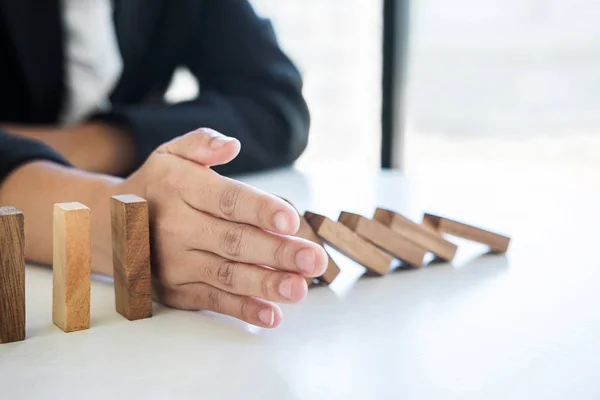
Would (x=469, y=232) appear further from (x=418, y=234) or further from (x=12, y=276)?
(x=12, y=276)

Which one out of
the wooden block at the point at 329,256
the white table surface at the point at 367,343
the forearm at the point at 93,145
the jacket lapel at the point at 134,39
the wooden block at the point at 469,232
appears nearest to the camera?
the white table surface at the point at 367,343

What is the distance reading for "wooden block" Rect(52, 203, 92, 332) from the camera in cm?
57

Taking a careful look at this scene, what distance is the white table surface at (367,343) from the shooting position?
0.46 meters

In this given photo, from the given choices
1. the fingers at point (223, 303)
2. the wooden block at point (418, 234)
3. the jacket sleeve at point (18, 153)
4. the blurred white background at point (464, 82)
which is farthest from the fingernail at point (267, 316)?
the blurred white background at point (464, 82)

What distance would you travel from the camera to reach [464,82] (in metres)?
2.44

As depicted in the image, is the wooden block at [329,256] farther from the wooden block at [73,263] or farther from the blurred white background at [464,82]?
the blurred white background at [464,82]

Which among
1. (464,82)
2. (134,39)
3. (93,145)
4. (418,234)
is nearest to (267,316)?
(418,234)

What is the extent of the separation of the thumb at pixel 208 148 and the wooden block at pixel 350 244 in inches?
4.3

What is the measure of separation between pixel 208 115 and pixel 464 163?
146 centimetres

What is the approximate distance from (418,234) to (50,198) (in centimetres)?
38

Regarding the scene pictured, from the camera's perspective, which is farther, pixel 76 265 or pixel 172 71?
pixel 172 71

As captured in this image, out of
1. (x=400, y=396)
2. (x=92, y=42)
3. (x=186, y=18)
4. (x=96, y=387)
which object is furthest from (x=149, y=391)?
(x=186, y=18)

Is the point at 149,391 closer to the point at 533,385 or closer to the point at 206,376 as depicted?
the point at 206,376

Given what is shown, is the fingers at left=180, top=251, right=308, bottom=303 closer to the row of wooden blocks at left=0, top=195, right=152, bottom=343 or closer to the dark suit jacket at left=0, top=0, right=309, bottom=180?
the row of wooden blocks at left=0, top=195, right=152, bottom=343
